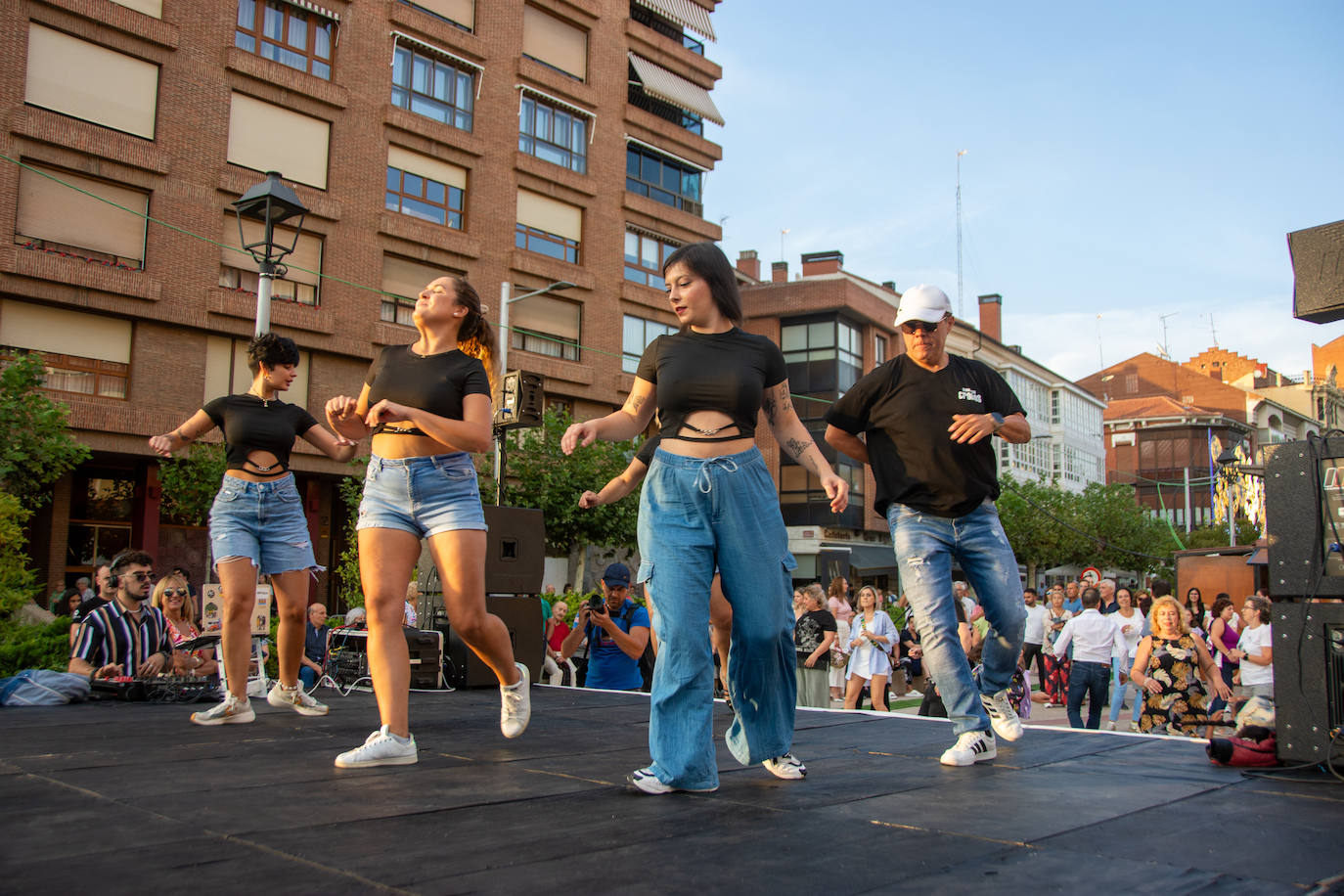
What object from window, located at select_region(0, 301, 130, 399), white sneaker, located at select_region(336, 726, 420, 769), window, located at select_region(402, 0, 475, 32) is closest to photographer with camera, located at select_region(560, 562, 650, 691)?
white sneaker, located at select_region(336, 726, 420, 769)

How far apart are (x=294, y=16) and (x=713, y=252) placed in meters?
26.5

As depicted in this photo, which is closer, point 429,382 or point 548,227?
point 429,382

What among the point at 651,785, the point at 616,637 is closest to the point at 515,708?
the point at 651,785

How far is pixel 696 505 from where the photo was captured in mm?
3453

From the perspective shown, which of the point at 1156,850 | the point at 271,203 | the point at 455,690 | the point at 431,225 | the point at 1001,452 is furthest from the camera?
the point at 1001,452

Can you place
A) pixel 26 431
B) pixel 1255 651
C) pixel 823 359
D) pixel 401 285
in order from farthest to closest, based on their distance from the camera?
1. pixel 823 359
2. pixel 401 285
3. pixel 26 431
4. pixel 1255 651

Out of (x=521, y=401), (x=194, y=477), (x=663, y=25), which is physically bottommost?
(x=194, y=477)

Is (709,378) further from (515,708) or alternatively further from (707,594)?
(515,708)

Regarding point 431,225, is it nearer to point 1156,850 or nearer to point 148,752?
point 148,752

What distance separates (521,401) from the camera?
10.8m

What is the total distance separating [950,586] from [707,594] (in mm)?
1354

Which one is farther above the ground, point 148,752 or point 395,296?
point 395,296

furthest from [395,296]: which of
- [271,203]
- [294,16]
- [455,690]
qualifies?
[455,690]

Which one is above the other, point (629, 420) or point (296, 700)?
point (629, 420)
